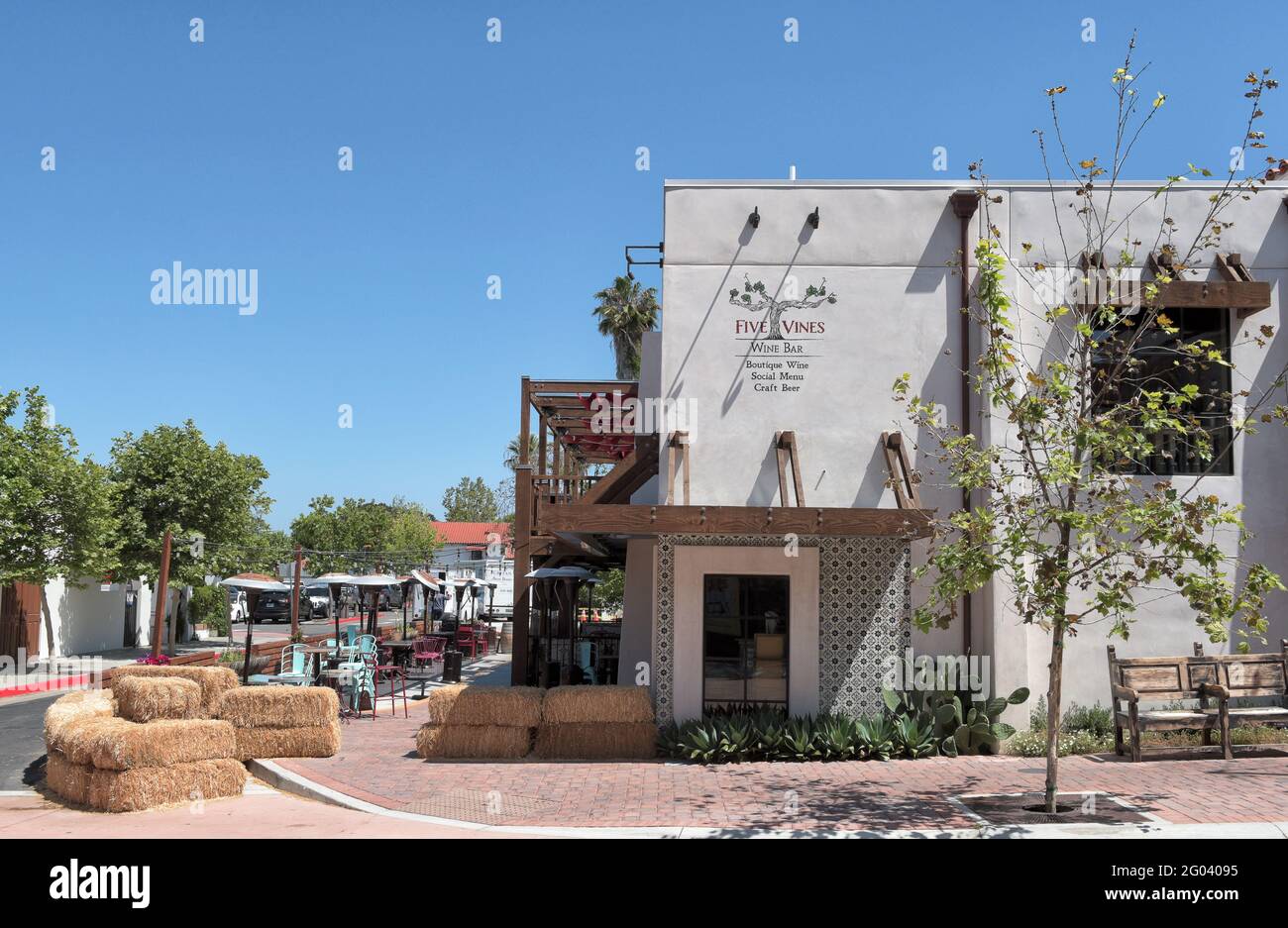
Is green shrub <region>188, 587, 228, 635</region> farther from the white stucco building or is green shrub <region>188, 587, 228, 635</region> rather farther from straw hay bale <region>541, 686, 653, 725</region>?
the white stucco building

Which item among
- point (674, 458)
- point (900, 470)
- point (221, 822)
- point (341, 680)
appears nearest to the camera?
point (221, 822)

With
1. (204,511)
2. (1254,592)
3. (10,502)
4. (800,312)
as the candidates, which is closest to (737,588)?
(800,312)

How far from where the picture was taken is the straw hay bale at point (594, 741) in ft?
39.4

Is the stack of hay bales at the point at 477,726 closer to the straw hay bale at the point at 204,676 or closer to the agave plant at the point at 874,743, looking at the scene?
the straw hay bale at the point at 204,676

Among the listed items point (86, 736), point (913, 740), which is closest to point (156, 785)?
point (86, 736)

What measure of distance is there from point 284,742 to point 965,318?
10.4 m

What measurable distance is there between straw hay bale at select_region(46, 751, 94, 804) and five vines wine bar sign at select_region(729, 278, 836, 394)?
8.91 meters

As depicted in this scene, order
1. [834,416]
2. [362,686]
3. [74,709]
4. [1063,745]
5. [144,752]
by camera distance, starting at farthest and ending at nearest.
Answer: [362,686] → [834,416] → [1063,745] → [74,709] → [144,752]

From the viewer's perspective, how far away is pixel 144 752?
9680 millimetres

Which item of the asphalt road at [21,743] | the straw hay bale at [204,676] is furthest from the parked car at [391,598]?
the straw hay bale at [204,676]

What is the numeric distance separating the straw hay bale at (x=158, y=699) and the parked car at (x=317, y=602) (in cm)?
4465

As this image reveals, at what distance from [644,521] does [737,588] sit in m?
1.96

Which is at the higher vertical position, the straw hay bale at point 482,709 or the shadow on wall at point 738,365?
the shadow on wall at point 738,365

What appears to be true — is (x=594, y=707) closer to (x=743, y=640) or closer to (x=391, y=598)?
(x=743, y=640)
